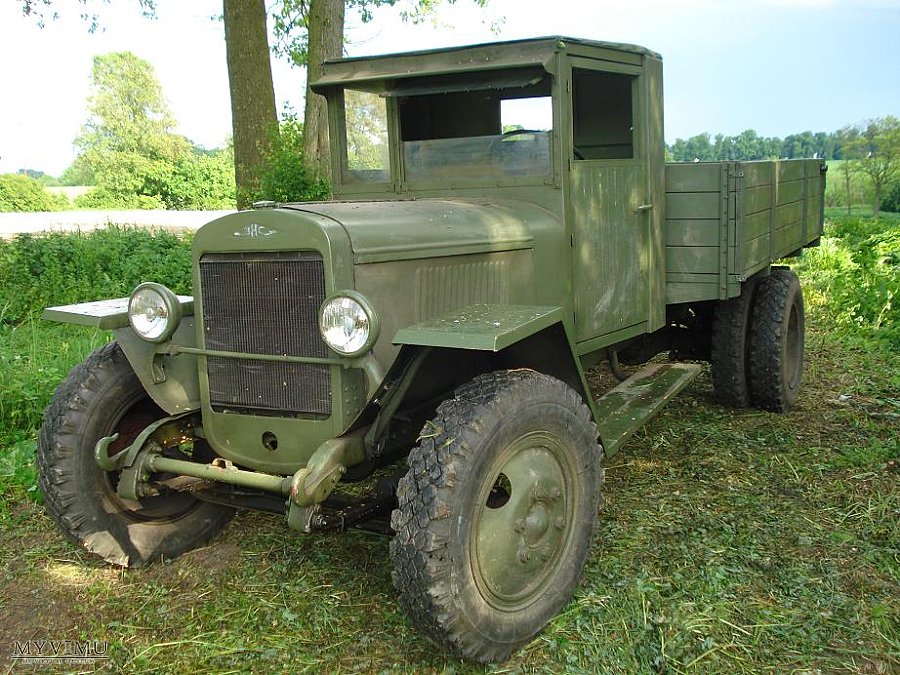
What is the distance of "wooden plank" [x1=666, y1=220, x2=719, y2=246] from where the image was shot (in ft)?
16.1

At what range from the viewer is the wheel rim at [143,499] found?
351 cm

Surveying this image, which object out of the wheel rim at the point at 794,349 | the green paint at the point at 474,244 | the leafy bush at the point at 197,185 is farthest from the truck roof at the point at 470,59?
the leafy bush at the point at 197,185

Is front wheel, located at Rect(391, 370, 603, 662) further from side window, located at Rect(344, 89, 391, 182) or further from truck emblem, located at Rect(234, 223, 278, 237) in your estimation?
side window, located at Rect(344, 89, 391, 182)

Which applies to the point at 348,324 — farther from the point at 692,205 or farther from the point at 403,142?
the point at 692,205

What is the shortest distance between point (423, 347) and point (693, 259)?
8.59ft

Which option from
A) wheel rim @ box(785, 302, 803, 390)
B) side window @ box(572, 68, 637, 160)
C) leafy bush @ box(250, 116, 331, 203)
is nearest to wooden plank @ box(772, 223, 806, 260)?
wheel rim @ box(785, 302, 803, 390)

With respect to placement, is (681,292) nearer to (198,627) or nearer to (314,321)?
(314,321)

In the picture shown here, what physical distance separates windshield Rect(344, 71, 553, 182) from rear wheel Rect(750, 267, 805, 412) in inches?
92.5

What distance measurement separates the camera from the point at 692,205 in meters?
4.92

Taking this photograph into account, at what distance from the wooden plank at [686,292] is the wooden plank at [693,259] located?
85 millimetres

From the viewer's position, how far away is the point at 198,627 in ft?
10.1

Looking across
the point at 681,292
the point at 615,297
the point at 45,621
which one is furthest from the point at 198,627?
the point at 681,292

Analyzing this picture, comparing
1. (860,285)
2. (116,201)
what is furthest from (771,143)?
(116,201)

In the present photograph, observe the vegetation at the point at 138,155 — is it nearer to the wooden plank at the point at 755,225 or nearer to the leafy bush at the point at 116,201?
the leafy bush at the point at 116,201
